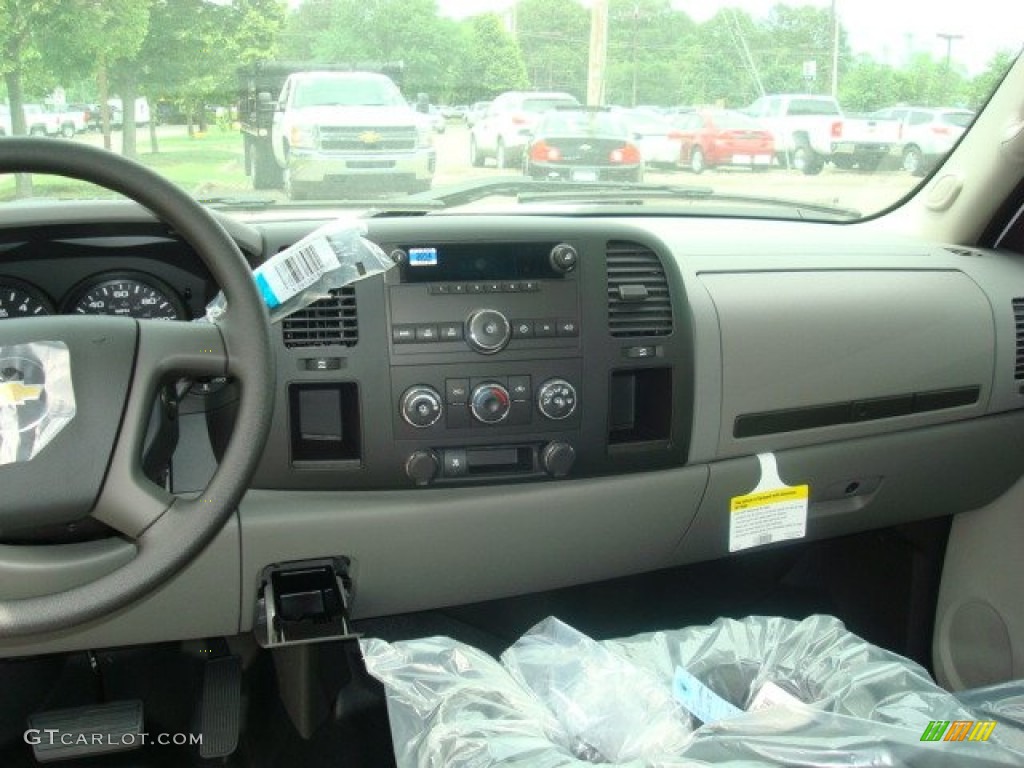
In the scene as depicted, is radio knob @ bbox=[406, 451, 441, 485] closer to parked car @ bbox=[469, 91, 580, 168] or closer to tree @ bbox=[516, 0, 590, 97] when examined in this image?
parked car @ bbox=[469, 91, 580, 168]

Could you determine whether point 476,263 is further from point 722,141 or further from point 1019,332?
point 1019,332

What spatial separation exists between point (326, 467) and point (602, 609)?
1.11 m

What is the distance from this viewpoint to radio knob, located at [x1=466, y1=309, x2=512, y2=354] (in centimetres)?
199

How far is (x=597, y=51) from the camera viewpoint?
8.39ft

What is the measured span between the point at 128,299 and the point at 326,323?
35 cm

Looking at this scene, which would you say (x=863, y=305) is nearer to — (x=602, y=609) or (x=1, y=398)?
(x=602, y=609)

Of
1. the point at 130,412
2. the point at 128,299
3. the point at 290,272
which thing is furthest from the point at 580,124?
the point at 130,412

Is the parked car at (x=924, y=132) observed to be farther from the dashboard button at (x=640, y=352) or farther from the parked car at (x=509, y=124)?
the dashboard button at (x=640, y=352)

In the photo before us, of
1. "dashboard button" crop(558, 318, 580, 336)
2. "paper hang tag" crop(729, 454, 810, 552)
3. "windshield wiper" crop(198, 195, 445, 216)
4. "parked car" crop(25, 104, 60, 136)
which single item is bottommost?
"paper hang tag" crop(729, 454, 810, 552)

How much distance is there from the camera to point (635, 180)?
271 cm

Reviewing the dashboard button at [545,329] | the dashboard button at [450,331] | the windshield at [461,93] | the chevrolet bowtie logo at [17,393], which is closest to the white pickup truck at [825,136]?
the windshield at [461,93]

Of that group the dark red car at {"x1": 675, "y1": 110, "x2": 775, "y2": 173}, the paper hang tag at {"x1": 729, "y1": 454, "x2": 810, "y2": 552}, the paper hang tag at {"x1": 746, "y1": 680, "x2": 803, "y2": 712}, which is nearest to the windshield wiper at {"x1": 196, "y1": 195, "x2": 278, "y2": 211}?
the dark red car at {"x1": 675, "y1": 110, "x2": 775, "y2": 173}

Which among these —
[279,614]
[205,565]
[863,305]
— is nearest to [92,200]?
[205,565]

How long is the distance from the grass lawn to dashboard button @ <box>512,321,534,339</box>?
0.62 metres
